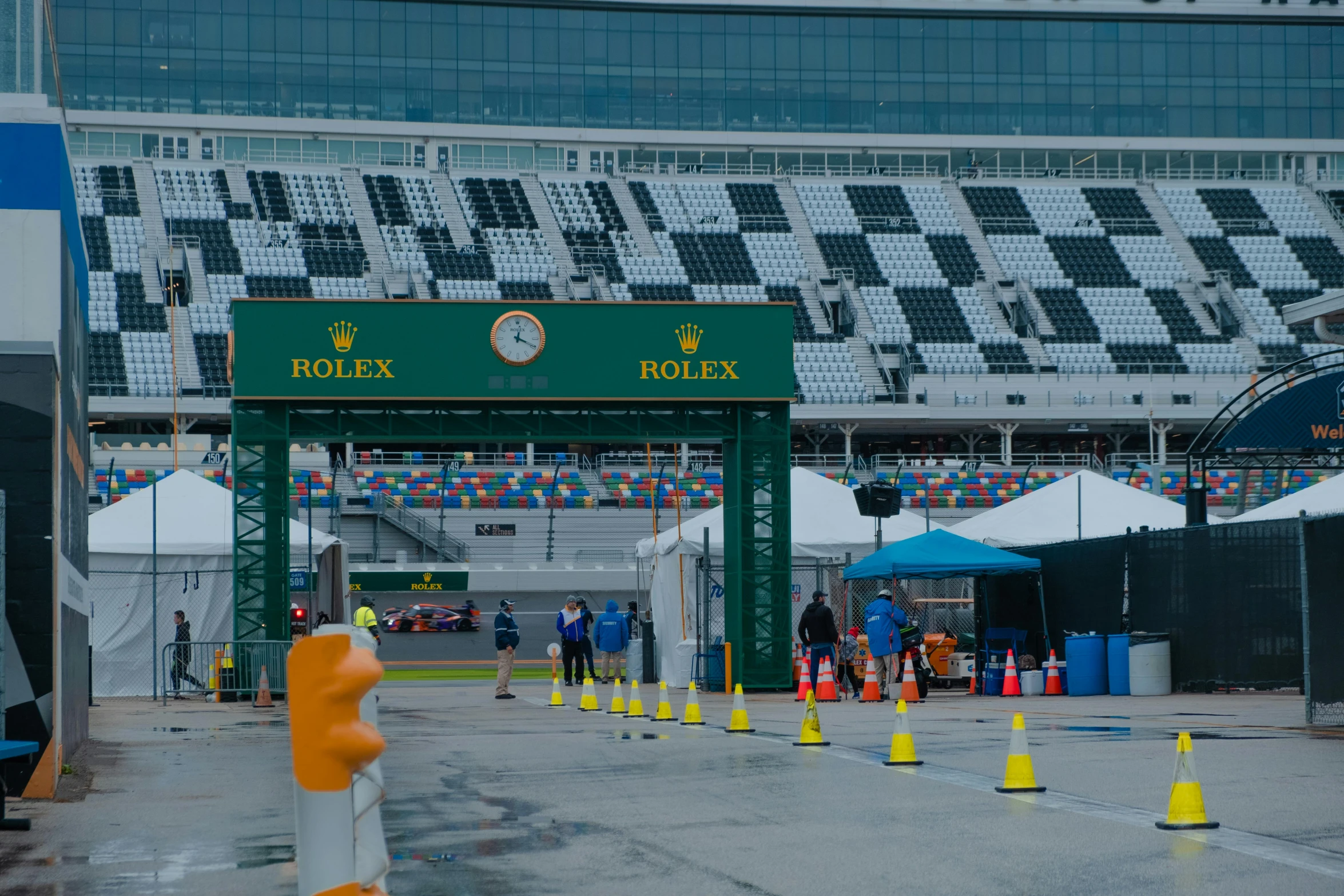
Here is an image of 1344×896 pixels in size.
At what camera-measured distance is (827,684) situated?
2339cm

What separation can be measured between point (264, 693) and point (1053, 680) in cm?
1205

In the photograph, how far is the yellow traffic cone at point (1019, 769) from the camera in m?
10.9

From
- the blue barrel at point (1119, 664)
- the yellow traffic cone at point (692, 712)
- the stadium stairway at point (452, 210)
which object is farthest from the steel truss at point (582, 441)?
the stadium stairway at point (452, 210)

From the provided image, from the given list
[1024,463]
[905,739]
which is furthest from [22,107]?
[1024,463]

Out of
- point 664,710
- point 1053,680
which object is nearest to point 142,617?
point 664,710

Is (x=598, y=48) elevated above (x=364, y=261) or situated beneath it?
elevated above

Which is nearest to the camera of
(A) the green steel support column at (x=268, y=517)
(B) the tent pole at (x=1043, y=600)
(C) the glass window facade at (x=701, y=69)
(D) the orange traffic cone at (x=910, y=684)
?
(D) the orange traffic cone at (x=910, y=684)

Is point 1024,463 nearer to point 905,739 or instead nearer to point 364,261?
point 364,261

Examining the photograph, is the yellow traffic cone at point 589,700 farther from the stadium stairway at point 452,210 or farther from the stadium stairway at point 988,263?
the stadium stairway at point 452,210

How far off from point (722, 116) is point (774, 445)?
1868 inches

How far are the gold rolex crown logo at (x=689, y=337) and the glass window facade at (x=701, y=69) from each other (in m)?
46.3

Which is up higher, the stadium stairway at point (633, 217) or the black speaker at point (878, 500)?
the stadium stairway at point (633, 217)

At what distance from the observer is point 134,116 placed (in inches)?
2692

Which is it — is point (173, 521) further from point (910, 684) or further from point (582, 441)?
point (910, 684)
